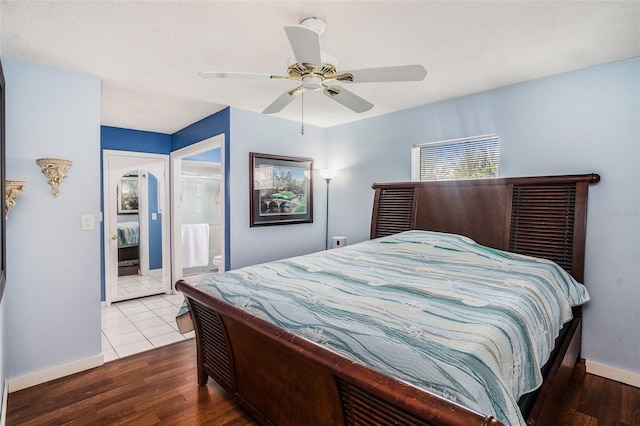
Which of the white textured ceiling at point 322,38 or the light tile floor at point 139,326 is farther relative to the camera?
the light tile floor at point 139,326

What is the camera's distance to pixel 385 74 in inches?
75.2

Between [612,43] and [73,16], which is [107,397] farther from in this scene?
[612,43]

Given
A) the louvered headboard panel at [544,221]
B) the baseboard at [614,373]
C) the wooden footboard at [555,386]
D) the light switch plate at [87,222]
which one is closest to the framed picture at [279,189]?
the light switch plate at [87,222]

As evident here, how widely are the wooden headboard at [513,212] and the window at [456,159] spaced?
23cm

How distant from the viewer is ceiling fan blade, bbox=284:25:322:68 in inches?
57.8

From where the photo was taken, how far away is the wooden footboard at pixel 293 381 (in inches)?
41.0

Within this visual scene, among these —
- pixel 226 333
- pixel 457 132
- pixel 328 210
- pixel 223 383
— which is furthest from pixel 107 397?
pixel 457 132

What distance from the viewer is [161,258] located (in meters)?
4.91

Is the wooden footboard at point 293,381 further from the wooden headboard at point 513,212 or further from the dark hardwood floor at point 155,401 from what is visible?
the wooden headboard at point 513,212

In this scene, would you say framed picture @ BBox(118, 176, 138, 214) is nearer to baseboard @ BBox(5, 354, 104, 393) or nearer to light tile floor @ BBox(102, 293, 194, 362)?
light tile floor @ BBox(102, 293, 194, 362)

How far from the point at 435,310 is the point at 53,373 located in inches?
115

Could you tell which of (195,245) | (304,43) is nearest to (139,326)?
(195,245)

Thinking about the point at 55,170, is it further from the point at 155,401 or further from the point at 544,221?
the point at 544,221

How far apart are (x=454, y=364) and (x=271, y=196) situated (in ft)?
10.3
